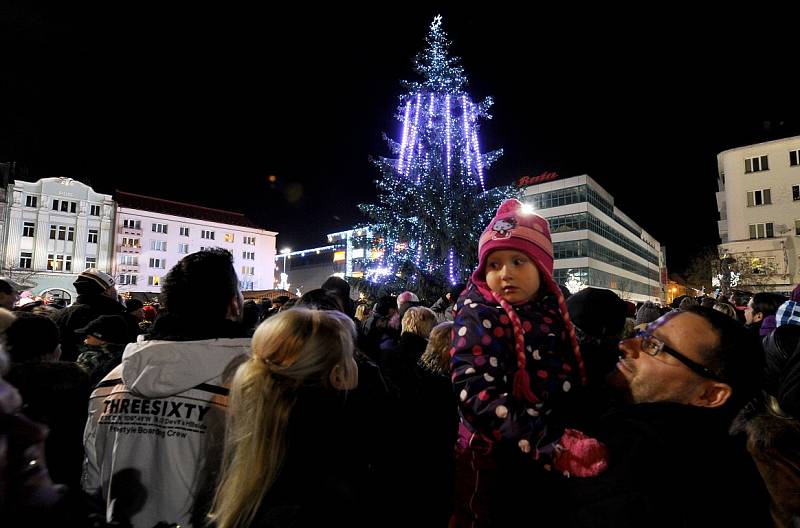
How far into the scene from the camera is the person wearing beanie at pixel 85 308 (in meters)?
5.25

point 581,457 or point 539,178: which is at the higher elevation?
point 539,178

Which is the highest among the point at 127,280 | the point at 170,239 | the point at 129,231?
the point at 129,231

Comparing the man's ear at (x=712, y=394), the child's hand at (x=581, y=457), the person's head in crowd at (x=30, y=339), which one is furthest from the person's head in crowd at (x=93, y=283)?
the man's ear at (x=712, y=394)

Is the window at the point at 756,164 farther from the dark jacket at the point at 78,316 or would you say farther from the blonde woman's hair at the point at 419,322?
the dark jacket at the point at 78,316

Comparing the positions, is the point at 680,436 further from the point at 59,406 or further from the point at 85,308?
the point at 85,308

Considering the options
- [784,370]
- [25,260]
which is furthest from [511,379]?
[25,260]

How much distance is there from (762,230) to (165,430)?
47633 mm

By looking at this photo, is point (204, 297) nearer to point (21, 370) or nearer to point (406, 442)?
point (21, 370)

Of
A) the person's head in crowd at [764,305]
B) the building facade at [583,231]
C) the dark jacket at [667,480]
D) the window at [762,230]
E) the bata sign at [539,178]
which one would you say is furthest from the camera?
the bata sign at [539,178]

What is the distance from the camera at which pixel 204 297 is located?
2449 millimetres

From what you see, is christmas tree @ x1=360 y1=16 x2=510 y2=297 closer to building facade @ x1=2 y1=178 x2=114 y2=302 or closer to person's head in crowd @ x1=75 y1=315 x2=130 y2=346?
person's head in crowd @ x1=75 y1=315 x2=130 y2=346

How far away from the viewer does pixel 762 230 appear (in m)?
37.8

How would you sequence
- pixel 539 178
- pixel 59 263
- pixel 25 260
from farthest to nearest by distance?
pixel 539 178, pixel 59 263, pixel 25 260

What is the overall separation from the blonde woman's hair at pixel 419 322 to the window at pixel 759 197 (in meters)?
44.8
